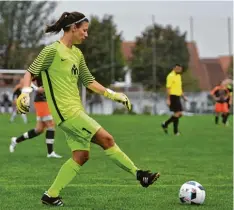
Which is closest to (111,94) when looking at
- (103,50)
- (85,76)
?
(85,76)

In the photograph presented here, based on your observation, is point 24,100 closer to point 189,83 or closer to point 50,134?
point 50,134

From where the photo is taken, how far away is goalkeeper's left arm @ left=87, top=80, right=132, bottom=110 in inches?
288

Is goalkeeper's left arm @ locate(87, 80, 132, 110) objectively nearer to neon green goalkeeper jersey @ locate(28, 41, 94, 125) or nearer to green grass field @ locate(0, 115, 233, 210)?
neon green goalkeeper jersey @ locate(28, 41, 94, 125)

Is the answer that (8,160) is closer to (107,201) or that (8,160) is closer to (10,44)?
(107,201)

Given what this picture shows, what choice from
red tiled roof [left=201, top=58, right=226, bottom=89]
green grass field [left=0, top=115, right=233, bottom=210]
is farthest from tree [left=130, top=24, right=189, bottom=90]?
green grass field [left=0, top=115, right=233, bottom=210]

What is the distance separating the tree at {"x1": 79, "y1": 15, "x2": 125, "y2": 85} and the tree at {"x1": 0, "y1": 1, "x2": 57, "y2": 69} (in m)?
4.54

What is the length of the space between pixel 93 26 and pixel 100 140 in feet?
181

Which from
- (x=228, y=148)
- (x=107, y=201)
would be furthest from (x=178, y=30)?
(x=107, y=201)

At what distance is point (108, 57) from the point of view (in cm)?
5994

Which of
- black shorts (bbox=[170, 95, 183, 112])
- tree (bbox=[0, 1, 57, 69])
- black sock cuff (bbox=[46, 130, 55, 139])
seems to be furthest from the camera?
tree (bbox=[0, 1, 57, 69])

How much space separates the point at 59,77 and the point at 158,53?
186 ft

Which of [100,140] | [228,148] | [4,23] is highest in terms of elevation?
[4,23]

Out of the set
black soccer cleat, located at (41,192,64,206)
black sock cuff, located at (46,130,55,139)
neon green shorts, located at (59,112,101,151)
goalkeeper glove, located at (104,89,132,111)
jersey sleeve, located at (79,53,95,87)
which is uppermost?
jersey sleeve, located at (79,53,95,87)

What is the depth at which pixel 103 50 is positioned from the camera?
5919 cm
